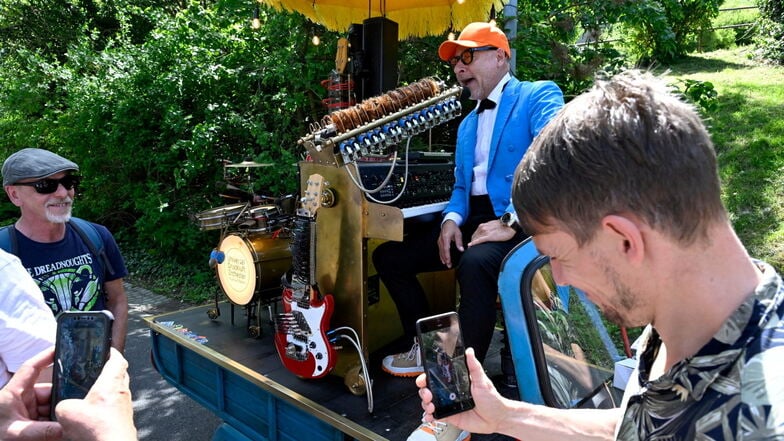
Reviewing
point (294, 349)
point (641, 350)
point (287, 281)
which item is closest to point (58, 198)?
point (287, 281)

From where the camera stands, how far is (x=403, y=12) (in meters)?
4.71

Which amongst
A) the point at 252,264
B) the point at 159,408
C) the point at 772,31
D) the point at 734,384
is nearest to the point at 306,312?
the point at 252,264

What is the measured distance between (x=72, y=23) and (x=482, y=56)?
11768 millimetres

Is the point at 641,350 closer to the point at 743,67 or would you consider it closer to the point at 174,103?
the point at 174,103

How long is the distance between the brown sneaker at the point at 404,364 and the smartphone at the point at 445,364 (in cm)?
120

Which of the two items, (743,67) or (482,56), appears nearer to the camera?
(482,56)

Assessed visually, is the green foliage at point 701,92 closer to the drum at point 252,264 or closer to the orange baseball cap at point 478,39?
the orange baseball cap at point 478,39

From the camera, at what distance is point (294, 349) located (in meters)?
2.66

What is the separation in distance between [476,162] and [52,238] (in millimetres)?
2381

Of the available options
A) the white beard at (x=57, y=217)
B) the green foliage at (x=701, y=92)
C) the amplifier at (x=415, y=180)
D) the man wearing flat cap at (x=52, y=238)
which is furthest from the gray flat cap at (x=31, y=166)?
the green foliage at (x=701, y=92)

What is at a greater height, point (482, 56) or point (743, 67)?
point (743, 67)

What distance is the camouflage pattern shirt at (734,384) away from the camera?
73cm

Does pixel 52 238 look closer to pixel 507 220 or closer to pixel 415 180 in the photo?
pixel 415 180

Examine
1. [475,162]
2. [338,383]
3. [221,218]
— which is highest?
[475,162]
